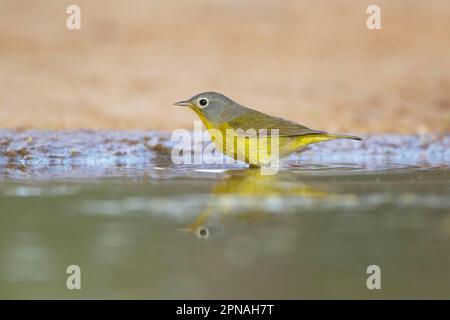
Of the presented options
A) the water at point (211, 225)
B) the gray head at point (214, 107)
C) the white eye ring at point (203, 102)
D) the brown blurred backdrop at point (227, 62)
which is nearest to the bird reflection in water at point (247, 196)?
the water at point (211, 225)

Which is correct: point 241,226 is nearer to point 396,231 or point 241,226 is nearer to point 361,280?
point 396,231

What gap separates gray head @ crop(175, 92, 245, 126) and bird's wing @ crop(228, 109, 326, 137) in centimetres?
9

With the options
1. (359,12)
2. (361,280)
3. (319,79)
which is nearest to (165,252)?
(361,280)

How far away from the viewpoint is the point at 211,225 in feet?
17.7

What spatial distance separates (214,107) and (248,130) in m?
0.41

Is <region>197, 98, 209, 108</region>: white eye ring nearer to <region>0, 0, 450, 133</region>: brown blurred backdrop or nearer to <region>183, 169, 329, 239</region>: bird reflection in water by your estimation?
<region>183, 169, 329, 239</region>: bird reflection in water

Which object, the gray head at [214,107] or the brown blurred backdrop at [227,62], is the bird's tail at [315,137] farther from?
the brown blurred backdrop at [227,62]

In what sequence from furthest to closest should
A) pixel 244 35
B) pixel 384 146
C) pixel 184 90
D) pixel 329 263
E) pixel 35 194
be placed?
pixel 244 35
pixel 184 90
pixel 384 146
pixel 35 194
pixel 329 263

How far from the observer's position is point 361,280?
434cm

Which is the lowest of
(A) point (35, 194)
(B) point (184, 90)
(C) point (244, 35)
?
(A) point (35, 194)

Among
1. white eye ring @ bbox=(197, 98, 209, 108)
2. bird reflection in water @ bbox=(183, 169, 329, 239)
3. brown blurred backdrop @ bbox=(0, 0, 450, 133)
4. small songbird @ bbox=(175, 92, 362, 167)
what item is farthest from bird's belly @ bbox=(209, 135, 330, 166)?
brown blurred backdrop @ bbox=(0, 0, 450, 133)

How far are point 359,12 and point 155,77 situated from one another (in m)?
3.81

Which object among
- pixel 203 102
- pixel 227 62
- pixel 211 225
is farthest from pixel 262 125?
pixel 227 62

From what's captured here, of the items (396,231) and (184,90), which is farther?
(184,90)
